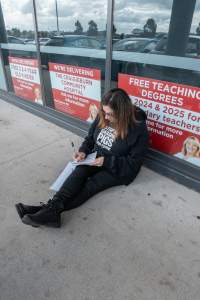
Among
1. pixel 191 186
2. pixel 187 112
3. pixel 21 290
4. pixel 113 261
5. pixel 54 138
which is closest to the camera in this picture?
pixel 21 290

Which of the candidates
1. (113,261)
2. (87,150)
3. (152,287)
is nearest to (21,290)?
(113,261)

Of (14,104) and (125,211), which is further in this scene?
(14,104)

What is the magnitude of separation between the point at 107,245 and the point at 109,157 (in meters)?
0.70

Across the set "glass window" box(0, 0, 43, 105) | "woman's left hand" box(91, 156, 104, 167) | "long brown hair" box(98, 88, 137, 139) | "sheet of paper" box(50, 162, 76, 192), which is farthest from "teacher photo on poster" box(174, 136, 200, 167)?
"glass window" box(0, 0, 43, 105)

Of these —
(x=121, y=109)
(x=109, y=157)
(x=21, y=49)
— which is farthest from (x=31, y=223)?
(x=21, y=49)

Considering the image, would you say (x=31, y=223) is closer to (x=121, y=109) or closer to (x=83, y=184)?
(x=83, y=184)

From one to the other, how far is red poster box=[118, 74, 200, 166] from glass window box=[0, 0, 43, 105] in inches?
65.9

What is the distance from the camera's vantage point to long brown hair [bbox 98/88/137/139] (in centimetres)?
173

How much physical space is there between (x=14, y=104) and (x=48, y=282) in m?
3.41

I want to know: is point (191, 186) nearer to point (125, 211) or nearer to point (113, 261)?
point (125, 211)

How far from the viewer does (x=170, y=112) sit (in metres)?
2.01

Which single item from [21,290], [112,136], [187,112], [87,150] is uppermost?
[187,112]

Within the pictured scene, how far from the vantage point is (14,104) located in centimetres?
402

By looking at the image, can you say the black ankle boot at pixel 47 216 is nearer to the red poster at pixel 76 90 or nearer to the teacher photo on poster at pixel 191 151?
the teacher photo on poster at pixel 191 151
